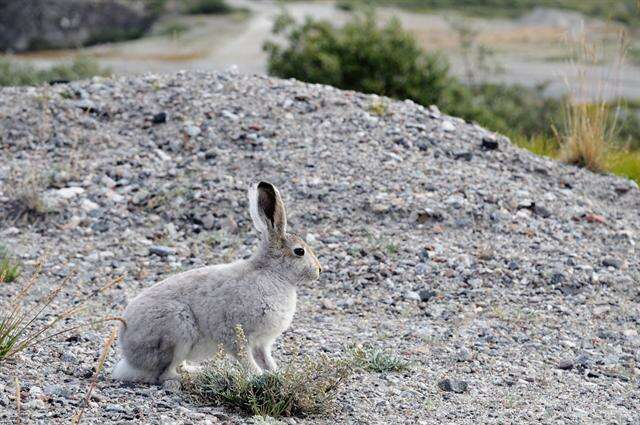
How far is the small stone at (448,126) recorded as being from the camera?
11.6 meters

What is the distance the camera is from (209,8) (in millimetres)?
35156

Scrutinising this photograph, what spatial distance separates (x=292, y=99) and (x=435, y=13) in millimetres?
28516

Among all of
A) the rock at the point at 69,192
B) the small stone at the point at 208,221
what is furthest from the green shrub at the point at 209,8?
the small stone at the point at 208,221

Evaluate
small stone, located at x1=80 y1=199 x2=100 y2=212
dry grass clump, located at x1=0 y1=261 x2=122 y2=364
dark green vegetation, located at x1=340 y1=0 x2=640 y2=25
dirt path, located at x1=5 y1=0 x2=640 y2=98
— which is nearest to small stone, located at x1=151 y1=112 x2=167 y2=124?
small stone, located at x1=80 y1=199 x2=100 y2=212

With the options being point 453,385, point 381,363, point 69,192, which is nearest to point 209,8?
point 69,192

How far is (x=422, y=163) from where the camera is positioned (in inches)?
424

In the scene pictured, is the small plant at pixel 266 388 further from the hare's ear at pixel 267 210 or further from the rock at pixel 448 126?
the rock at pixel 448 126

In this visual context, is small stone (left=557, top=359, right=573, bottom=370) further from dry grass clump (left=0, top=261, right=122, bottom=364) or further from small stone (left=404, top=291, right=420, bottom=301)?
dry grass clump (left=0, top=261, right=122, bottom=364)

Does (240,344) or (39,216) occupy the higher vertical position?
(240,344)

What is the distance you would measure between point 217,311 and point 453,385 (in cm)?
172

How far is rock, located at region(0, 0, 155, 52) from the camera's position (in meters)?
31.4

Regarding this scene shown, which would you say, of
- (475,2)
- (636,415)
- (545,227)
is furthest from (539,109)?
(475,2)

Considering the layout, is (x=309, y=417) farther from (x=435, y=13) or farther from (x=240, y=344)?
(x=435, y=13)

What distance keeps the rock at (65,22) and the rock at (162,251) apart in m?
22.5
